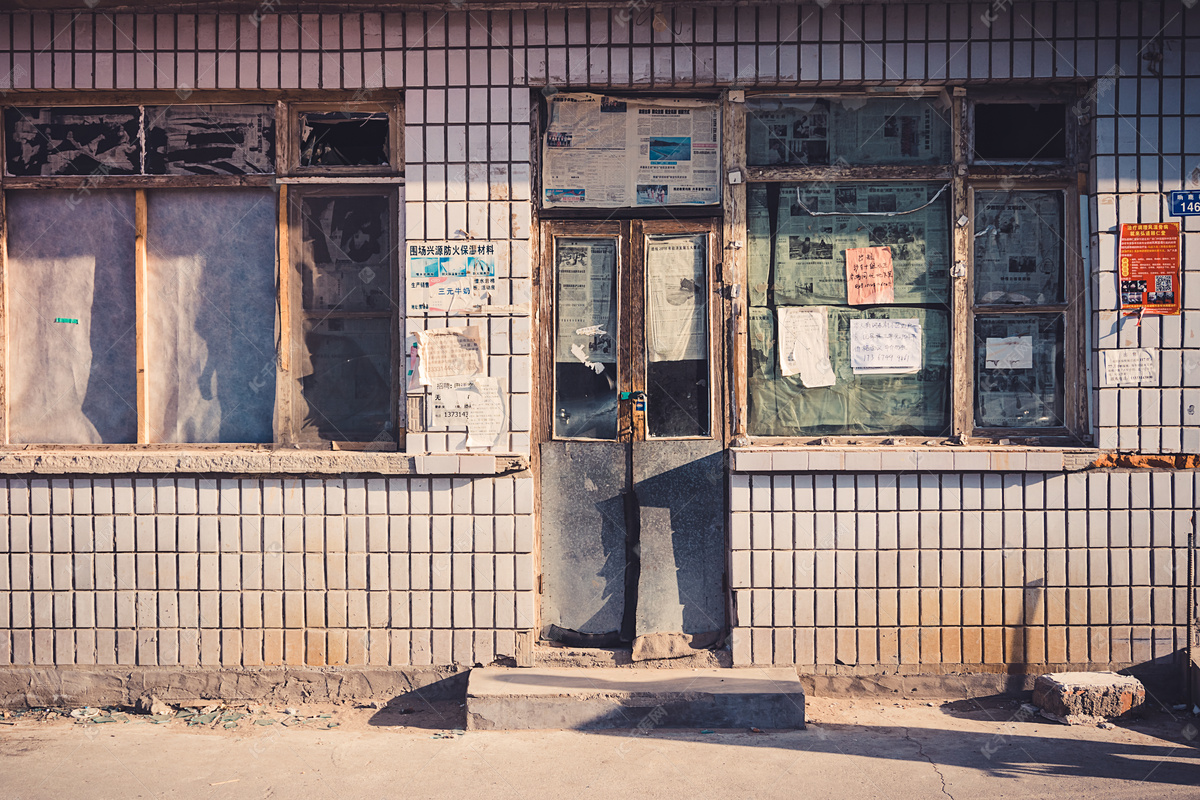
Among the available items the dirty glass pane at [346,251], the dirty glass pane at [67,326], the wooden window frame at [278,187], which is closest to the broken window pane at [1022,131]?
the wooden window frame at [278,187]

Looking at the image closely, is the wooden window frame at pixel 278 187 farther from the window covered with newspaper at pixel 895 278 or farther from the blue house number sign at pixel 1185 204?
the blue house number sign at pixel 1185 204

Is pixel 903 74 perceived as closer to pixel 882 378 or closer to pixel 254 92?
pixel 882 378

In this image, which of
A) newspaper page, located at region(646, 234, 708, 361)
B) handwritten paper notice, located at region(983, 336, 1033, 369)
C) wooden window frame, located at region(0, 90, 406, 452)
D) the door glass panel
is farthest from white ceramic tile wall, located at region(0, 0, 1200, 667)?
newspaper page, located at region(646, 234, 708, 361)

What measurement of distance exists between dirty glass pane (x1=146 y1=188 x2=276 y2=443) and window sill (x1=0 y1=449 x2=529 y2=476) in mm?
273

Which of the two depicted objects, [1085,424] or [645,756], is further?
[1085,424]

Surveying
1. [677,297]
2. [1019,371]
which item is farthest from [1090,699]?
[677,297]

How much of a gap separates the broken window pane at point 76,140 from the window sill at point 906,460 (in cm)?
408

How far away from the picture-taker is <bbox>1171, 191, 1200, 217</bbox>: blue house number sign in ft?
15.8

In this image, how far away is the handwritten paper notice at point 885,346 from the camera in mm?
5082

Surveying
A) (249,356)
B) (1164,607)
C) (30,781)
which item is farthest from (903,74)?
(30,781)

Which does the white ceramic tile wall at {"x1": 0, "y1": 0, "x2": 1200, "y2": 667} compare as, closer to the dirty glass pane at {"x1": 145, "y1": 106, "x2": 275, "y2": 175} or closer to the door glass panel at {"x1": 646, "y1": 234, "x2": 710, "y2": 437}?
the dirty glass pane at {"x1": 145, "y1": 106, "x2": 275, "y2": 175}

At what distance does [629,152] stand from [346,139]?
170 centimetres

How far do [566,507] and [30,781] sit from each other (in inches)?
117

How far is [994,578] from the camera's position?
489cm
